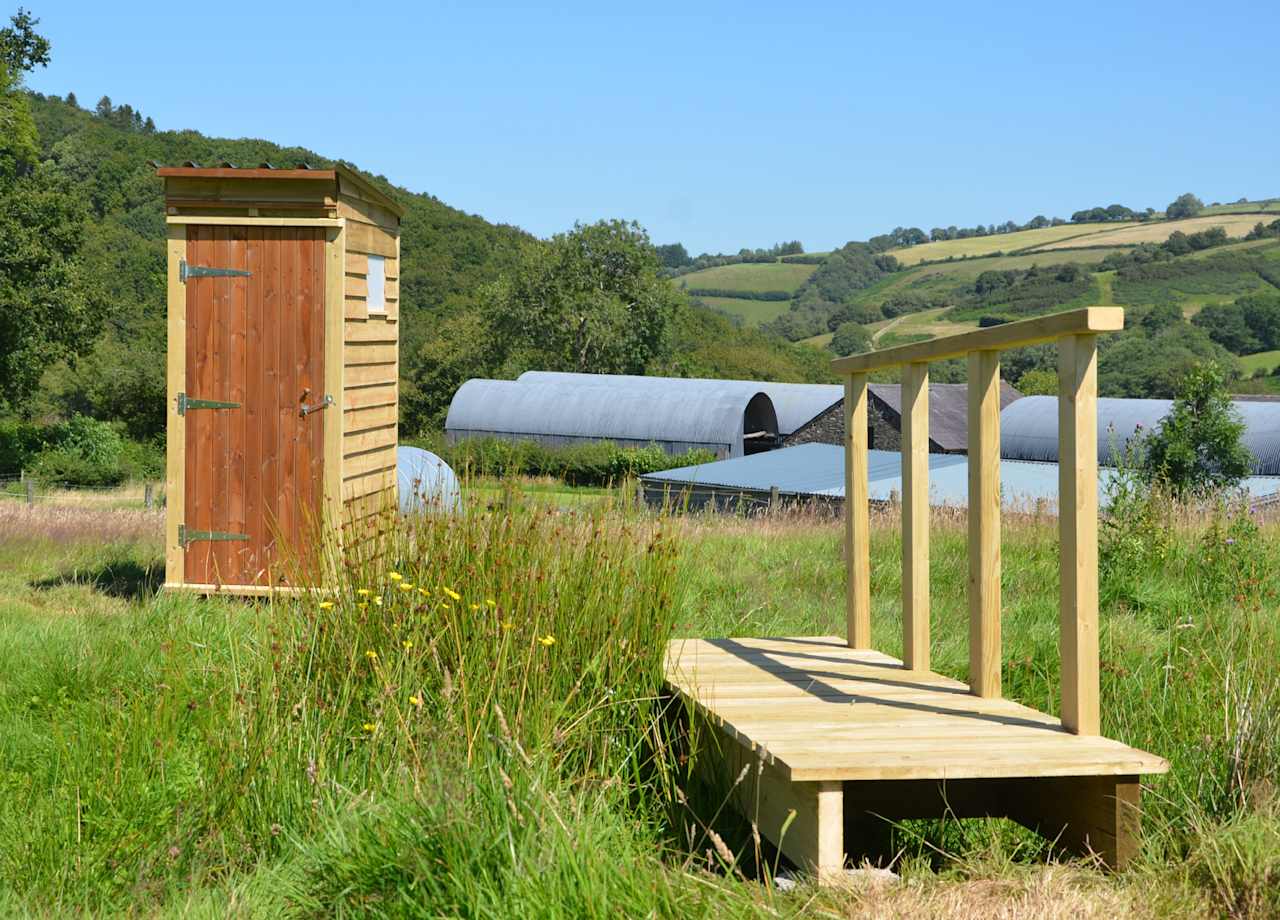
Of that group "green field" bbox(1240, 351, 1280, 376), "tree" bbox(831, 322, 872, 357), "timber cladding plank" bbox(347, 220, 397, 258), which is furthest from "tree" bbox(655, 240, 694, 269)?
"timber cladding plank" bbox(347, 220, 397, 258)

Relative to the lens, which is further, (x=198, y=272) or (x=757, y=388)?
(x=757, y=388)

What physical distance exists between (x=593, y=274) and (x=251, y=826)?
4809 centimetres

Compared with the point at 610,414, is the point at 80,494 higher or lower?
lower

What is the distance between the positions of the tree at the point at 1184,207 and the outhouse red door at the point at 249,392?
107 m

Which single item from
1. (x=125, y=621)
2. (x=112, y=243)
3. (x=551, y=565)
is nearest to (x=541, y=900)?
(x=551, y=565)

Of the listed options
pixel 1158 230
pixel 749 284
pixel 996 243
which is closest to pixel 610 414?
pixel 749 284

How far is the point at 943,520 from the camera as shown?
10.2 meters

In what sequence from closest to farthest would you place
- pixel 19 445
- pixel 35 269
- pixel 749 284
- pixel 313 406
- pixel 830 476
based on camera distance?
pixel 313 406, pixel 830 476, pixel 35 269, pixel 19 445, pixel 749 284

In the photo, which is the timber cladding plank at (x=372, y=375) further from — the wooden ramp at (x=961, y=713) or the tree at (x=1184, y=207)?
the tree at (x=1184, y=207)

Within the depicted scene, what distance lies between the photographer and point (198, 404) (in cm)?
688

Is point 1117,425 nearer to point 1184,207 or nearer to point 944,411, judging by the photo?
point 944,411

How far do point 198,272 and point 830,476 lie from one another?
1736cm

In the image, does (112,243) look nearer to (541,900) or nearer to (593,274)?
(593,274)

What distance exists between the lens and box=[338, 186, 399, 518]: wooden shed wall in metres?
6.93
